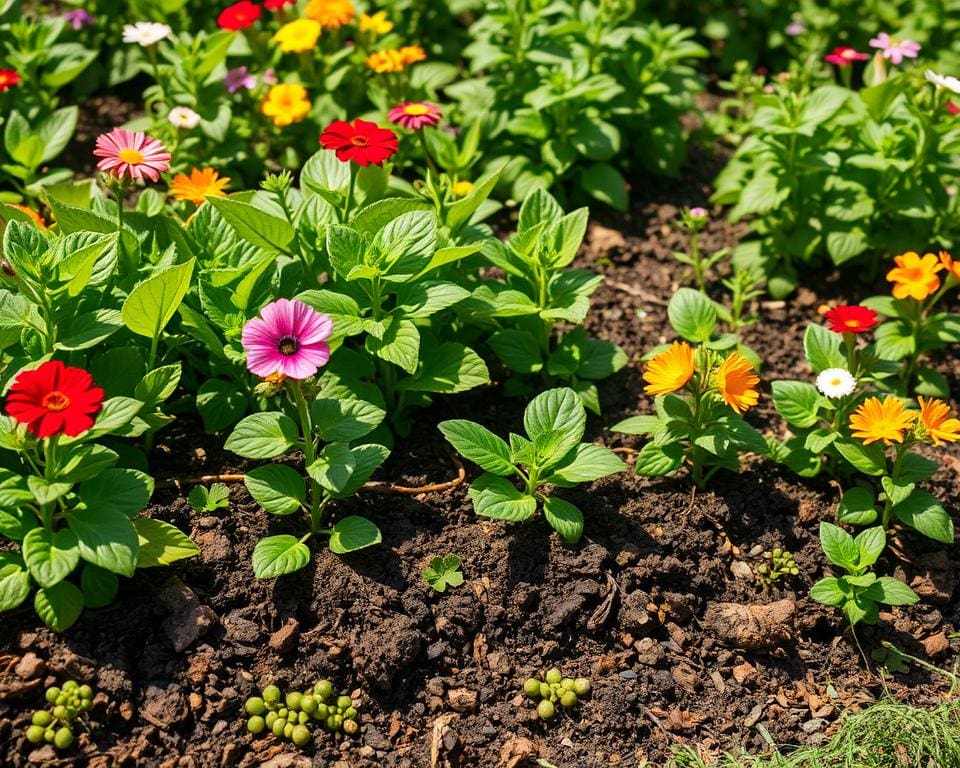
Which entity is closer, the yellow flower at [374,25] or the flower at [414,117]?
the flower at [414,117]

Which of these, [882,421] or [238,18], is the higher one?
[238,18]

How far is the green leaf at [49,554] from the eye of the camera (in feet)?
8.25

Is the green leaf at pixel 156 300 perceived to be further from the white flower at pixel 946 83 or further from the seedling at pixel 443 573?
the white flower at pixel 946 83

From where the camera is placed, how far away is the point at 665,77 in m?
4.61

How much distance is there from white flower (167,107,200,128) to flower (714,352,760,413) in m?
2.29

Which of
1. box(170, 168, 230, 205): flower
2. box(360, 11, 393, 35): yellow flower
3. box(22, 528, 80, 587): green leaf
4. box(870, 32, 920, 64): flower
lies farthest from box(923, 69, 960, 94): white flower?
box(22, 528, 80, 587): green leaf

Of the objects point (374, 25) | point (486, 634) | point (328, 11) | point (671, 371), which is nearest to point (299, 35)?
point (328, 11)

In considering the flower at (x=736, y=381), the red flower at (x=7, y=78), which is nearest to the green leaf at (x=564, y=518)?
the flower at (x=736, y=381)

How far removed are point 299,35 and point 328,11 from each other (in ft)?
0.58

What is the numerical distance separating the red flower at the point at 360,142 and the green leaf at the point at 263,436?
81 cm

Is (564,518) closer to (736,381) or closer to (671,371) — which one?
(671,371)

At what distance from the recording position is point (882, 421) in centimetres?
302

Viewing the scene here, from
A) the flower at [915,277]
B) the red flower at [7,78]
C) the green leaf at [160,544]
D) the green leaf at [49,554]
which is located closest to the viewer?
the green leaf at [49,554]

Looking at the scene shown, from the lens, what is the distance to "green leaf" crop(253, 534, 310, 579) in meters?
2.75
